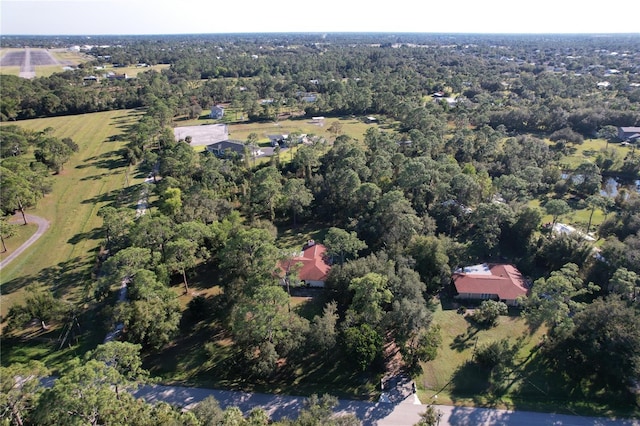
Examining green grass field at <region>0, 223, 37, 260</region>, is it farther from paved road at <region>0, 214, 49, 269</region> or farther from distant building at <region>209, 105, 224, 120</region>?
distant building at <region>209, 105, 224, 120</region>

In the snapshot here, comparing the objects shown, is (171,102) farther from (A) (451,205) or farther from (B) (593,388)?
(B) (593,388)

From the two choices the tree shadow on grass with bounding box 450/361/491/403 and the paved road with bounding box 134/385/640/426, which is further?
the tree shadow on grass with bounding box 450/361/491/403

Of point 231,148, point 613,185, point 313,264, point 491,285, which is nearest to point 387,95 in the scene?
point 231,148

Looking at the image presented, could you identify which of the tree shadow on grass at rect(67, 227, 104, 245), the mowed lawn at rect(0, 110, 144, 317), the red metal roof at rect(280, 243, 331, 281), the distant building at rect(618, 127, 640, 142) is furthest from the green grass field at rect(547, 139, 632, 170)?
the mowed lawn at rect(0, 110, 144, 317)

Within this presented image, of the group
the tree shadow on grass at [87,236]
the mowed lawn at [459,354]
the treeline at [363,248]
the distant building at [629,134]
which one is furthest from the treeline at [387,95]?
the tree shadow on grass at [87,236]

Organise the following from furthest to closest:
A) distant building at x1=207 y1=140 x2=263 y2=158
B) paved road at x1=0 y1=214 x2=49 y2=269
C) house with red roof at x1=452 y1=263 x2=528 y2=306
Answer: distant building at x1=207 y1=140 x2=263 y2=158 < paved road at x1=0 y1=214 x2=49 y2=269 < house with red roof at x1=452 y1=263 x2=528 y2=306

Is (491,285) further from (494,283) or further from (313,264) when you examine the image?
(313,264)

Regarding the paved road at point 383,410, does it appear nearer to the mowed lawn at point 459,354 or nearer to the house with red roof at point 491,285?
the mowed lawn at point 459,354

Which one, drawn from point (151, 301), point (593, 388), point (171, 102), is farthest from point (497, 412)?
point (171, 102)
